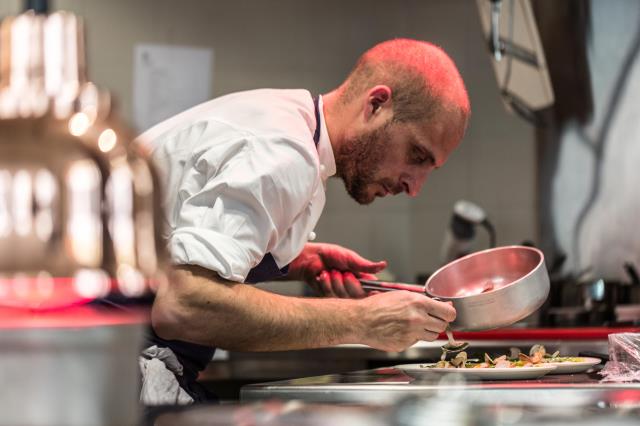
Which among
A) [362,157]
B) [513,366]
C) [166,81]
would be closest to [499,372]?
[513,366]

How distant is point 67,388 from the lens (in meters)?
0.33

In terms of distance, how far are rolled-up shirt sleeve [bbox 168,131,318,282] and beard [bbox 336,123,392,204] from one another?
33 cm

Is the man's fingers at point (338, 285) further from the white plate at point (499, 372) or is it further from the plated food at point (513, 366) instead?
the white plate at point (499, 372)

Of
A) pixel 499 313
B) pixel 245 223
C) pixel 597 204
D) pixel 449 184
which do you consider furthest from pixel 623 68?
pixel 245 223

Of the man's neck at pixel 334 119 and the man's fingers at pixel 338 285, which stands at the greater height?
the man's neck at pixel 334 119

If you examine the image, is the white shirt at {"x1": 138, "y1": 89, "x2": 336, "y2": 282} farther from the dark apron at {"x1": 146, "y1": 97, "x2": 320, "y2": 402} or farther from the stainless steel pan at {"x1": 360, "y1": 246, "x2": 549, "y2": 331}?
the stainless steel pan at {"x1": 360, "y1": 246, "x2": 549, "y2": 331}

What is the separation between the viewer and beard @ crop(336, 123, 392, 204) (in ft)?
5.83

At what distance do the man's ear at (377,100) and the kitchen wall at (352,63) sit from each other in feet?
6.16

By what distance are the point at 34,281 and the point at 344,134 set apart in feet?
4.94

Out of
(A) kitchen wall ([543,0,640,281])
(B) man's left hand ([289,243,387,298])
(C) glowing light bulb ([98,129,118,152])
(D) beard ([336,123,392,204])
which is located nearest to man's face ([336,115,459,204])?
(D) beard ([336,123,392,204])

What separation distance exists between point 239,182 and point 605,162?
2375mm

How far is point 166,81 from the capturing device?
3.59m

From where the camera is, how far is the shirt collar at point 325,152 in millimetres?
1774

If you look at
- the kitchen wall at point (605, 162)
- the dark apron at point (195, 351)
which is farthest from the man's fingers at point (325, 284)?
the kitchen wall at point (605, 162)
